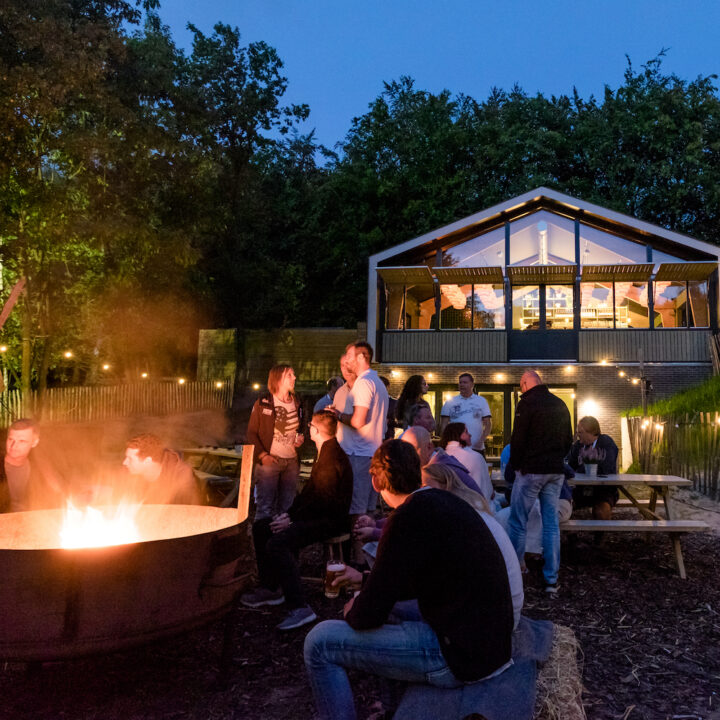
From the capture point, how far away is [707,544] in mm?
7312

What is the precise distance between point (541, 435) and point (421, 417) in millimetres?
1027

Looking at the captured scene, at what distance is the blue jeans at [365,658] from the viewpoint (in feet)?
7.91

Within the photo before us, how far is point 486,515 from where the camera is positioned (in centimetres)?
273

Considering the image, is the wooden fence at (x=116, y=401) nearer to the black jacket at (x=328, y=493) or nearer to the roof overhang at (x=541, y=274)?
the roof overhang at (x=541, y=274)

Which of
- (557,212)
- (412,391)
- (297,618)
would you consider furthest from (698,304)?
(297,618)

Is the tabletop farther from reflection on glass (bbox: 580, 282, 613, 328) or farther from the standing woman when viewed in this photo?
reflection on glass (bbox: 580, 282, 613, 328)

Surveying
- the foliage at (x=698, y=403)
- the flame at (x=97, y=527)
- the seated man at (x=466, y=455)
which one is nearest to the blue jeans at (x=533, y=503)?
the seated man at (x=466, y=455)

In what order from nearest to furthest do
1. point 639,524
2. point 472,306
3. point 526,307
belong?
point 639,524
point 526,307
point 472,306

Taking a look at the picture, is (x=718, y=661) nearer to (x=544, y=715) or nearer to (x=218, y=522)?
(x=544, y=715)

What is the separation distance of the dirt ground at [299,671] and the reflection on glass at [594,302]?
1434cm

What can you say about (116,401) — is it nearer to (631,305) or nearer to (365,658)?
(631,305)

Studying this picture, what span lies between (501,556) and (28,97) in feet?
45.7

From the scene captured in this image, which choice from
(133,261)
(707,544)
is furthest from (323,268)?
(707,544)

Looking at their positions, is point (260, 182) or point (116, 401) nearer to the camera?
point (116, 401)
